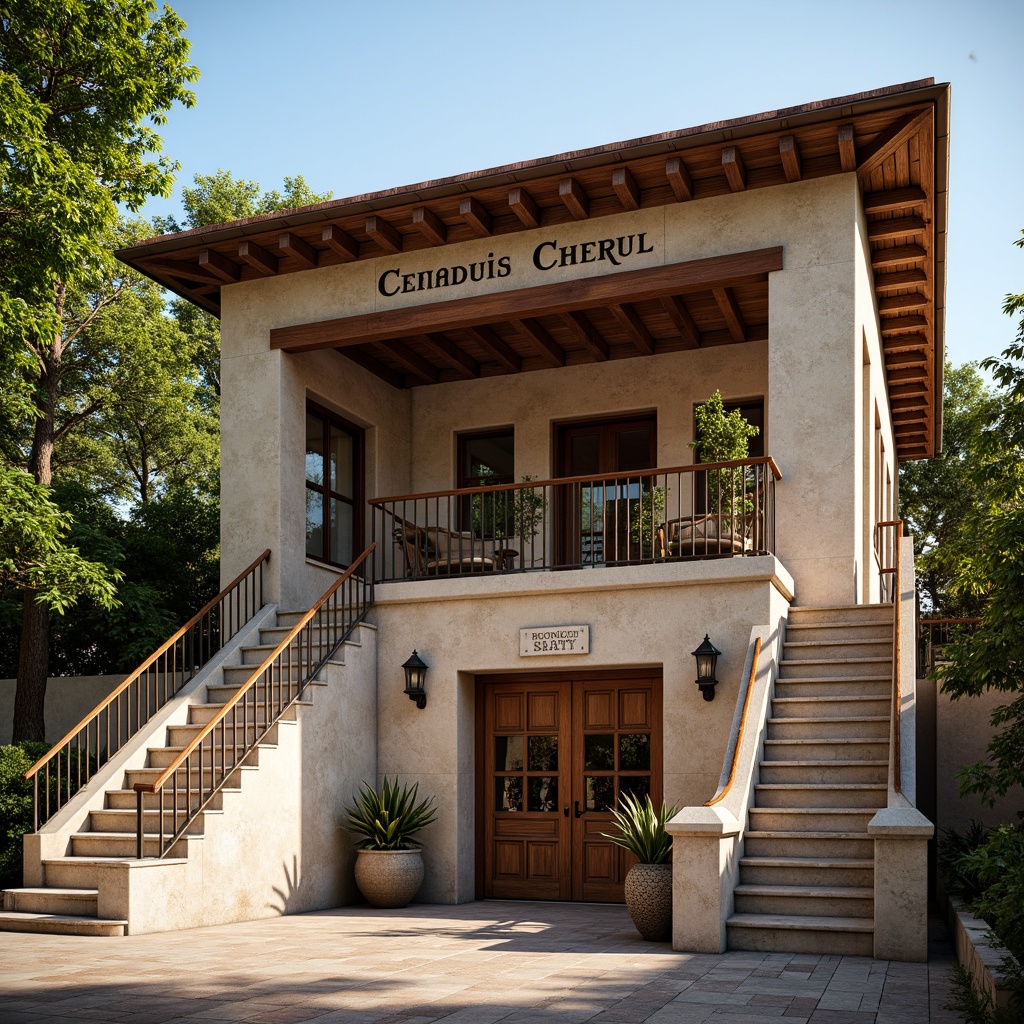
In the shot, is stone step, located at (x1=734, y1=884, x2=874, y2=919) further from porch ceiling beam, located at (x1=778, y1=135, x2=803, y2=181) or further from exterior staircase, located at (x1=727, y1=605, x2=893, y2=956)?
porch ceiling beam, located at (x1=778, y1=135, x2=803, y2=181)

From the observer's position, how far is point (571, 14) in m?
11.6

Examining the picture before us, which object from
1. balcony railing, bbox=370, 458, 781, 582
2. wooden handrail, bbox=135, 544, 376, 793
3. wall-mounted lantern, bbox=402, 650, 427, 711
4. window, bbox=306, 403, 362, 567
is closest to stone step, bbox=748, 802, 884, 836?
balcony railing, bbox=370, 458, 781, 582

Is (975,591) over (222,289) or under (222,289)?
under

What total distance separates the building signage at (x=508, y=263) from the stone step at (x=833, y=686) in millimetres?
4546

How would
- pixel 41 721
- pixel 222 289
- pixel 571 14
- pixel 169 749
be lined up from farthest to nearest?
pixel 41 721
pixel 222 289
pixel 571 14
pixel 169 749

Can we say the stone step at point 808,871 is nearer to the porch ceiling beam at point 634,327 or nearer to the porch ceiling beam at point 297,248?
the porch ceiling beam at point 634,327

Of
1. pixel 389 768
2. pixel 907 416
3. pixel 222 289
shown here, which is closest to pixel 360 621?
pixel 389 768

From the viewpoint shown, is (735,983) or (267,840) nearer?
(735,983)

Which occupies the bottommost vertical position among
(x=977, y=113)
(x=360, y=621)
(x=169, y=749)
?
(x=169, y=749)

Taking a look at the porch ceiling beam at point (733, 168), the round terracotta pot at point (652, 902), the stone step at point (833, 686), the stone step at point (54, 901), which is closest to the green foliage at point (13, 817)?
the stone step at point (54, 901)

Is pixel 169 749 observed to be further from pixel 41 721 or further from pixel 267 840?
pixel 41 721

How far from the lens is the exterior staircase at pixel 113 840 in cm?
891

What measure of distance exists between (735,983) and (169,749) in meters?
6.11

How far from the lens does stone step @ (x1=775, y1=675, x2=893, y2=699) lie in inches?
388
